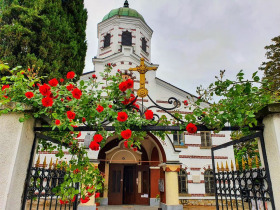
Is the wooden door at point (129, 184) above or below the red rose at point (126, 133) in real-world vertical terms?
below

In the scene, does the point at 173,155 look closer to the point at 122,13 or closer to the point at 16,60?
the point at 16,60

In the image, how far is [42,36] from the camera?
5.80 metres

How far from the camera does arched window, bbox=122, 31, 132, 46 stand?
58.5 ft

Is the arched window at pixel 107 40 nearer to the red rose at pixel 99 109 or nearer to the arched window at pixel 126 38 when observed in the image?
the arched window at pixel 126 38

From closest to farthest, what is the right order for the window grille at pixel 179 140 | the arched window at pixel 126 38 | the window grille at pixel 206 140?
the window grille at pixel 179 140
the window grille at pixel 206 140
the arched window at pixel 126 38

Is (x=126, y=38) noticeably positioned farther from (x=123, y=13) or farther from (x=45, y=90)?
(x=45, y=90)

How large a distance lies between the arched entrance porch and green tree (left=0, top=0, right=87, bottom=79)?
9.22m

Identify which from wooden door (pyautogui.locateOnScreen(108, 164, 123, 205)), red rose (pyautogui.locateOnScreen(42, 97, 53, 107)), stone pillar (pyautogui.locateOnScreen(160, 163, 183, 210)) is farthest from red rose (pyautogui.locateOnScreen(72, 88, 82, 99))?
wooden door (pyautogui.locateOnScreen(108, 164, 123, 205))

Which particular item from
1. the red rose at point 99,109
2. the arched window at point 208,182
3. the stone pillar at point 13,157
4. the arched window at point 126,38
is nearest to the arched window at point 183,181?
the arched window at point 208,182

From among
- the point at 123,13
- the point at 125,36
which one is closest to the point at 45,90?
the point at 125,36

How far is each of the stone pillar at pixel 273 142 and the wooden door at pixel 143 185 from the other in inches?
538

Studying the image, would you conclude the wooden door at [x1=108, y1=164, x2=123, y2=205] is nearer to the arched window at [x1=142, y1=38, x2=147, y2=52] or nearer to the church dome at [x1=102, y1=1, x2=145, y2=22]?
the arched window at [x1=142, y1=38, x2=147, y2=52]

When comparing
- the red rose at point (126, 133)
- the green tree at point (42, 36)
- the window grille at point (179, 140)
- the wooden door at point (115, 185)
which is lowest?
the wooden door at point (115, 185)

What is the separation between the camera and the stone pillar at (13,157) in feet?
7.37
